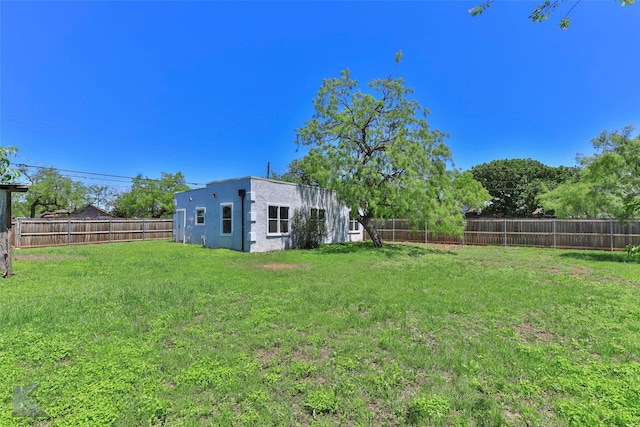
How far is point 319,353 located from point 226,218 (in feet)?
39.4

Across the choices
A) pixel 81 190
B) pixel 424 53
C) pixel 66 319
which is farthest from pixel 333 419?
pixel 81 190

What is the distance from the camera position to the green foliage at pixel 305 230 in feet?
49.4

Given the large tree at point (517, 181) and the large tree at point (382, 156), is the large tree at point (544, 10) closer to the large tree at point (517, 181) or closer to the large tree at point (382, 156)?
the large tree at point (382, 156)

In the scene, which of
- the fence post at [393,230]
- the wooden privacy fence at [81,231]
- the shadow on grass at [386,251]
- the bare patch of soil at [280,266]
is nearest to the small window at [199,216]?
the wooden privacy fence at [81,231]

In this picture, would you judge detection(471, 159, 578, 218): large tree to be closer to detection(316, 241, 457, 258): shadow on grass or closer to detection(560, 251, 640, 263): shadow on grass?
detection(560, 251, 640, 263): shadow on grass

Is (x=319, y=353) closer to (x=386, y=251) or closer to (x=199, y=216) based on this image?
(x=386, y=251)

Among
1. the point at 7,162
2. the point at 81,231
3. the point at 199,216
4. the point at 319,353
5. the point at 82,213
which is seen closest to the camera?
the point at 319,353

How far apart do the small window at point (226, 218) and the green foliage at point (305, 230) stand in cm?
305

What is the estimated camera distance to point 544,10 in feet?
8.66

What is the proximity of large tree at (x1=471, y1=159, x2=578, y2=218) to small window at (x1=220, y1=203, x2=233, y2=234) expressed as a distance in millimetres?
31285

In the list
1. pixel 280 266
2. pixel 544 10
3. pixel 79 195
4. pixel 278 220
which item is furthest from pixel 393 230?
pixel 79 195

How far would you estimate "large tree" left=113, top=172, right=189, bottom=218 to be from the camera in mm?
31031

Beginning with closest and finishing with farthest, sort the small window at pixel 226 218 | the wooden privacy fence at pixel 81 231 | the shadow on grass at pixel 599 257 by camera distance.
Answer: the shadow on grass at pixel 599 257 < the small window at pixel 226 218 < the wooden privacy fence at pixel 81 231

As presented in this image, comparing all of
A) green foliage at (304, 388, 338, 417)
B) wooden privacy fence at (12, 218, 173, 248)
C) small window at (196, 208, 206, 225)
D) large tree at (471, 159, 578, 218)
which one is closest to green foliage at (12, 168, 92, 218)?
wooden privacy fence at (12, 218, 173, 248)
